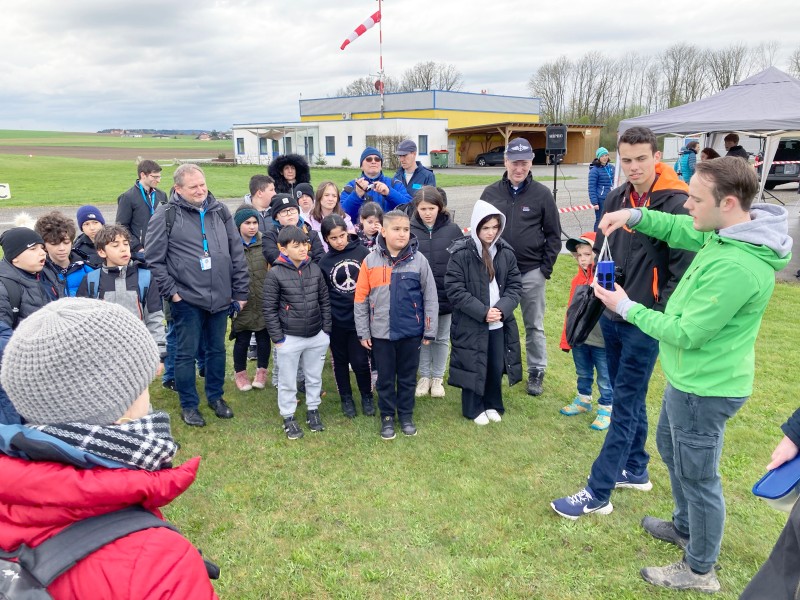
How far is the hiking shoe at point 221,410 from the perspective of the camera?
4.80 meters

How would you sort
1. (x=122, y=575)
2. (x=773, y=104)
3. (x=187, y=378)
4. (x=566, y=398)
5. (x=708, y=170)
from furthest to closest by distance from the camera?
(x=773, y=104) < (x=566, y=398) < (x=187, y=378) < (x=708, y=170) < (x=122, y=575)

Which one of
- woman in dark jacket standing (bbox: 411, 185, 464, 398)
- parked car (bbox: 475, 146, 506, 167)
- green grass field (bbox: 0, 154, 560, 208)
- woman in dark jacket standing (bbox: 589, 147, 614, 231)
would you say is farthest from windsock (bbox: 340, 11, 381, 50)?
woman in dark jacket standing (bbox: 411, 185, 464, 398)

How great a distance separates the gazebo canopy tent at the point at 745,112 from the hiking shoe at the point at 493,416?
22.7 feet

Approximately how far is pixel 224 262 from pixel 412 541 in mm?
2651

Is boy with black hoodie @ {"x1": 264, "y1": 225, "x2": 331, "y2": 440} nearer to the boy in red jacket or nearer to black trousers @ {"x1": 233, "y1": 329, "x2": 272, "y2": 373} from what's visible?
black trousers @ {"x1": 233, "y1": 329, "x2": 272, "y2": 373}

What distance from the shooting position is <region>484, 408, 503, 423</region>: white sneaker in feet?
15.4

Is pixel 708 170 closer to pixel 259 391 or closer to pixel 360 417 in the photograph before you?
pixel 360 417

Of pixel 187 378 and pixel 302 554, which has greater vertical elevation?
pixel 187 378

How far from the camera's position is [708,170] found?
2.40 metres

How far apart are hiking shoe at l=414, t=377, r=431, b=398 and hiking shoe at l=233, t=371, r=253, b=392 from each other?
1.64m

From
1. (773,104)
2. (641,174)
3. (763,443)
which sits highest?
(773,104)

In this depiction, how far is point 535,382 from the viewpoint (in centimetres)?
527

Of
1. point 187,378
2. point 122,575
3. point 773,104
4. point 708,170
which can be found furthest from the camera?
point 773,104

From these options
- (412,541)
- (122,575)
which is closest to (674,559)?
(412,541)
